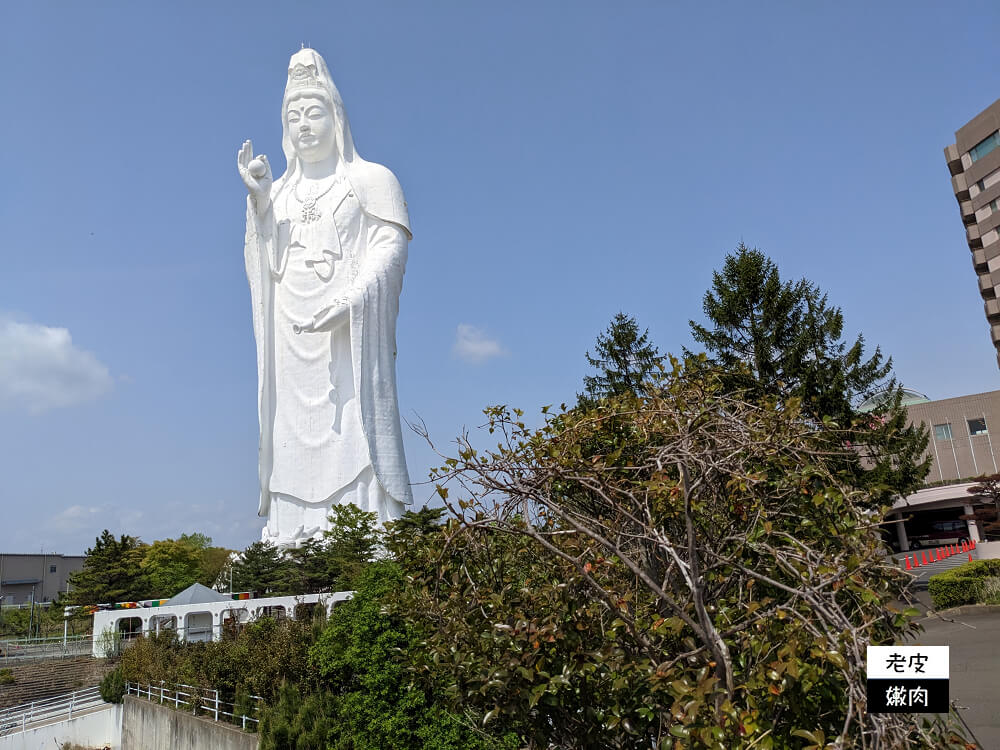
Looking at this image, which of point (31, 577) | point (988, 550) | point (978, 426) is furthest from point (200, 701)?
point (31, 577)

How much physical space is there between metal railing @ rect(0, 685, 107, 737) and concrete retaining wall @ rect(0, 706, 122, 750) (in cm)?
17

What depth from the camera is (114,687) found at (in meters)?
16.0

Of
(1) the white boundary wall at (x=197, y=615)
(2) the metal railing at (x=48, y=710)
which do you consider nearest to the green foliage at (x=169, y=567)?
(1) the white boundary wall at (x=197, y=615)

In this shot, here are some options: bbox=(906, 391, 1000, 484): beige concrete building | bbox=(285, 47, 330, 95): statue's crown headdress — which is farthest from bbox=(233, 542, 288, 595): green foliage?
bbox=(906, 391, 1000, 484): beige concrete building

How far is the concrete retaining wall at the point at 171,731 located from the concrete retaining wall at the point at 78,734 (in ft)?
1.44

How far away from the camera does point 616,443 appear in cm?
489

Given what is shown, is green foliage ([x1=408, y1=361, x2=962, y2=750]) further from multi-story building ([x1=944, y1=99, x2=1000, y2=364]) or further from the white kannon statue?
multi-story building ([x1=944, y1=99, x2=1000, y2=364])

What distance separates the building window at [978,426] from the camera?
4183cm

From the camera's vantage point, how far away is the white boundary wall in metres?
16.5

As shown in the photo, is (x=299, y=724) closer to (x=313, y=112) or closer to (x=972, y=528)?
(x=313, y=112)

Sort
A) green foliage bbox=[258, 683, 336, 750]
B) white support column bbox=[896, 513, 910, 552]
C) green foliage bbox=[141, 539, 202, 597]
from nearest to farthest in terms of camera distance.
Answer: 1. green foliage bbox=[258, 683, 336, 750]
2. green foliage bbox=[141, 539, 202, 597]
3. white support column bbox=[896, 513, 910, 552]

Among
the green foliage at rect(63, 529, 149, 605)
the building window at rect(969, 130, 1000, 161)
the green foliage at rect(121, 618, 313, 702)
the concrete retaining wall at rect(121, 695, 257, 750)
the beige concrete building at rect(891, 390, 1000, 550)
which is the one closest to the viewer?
the concrete retaining wall at rect(121, 695, 257, 750)

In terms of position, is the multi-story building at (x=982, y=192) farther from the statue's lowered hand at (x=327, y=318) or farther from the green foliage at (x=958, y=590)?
the statue's lowered hand at (x=327, y=318)

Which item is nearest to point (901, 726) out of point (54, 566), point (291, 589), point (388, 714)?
point (388, 714)
